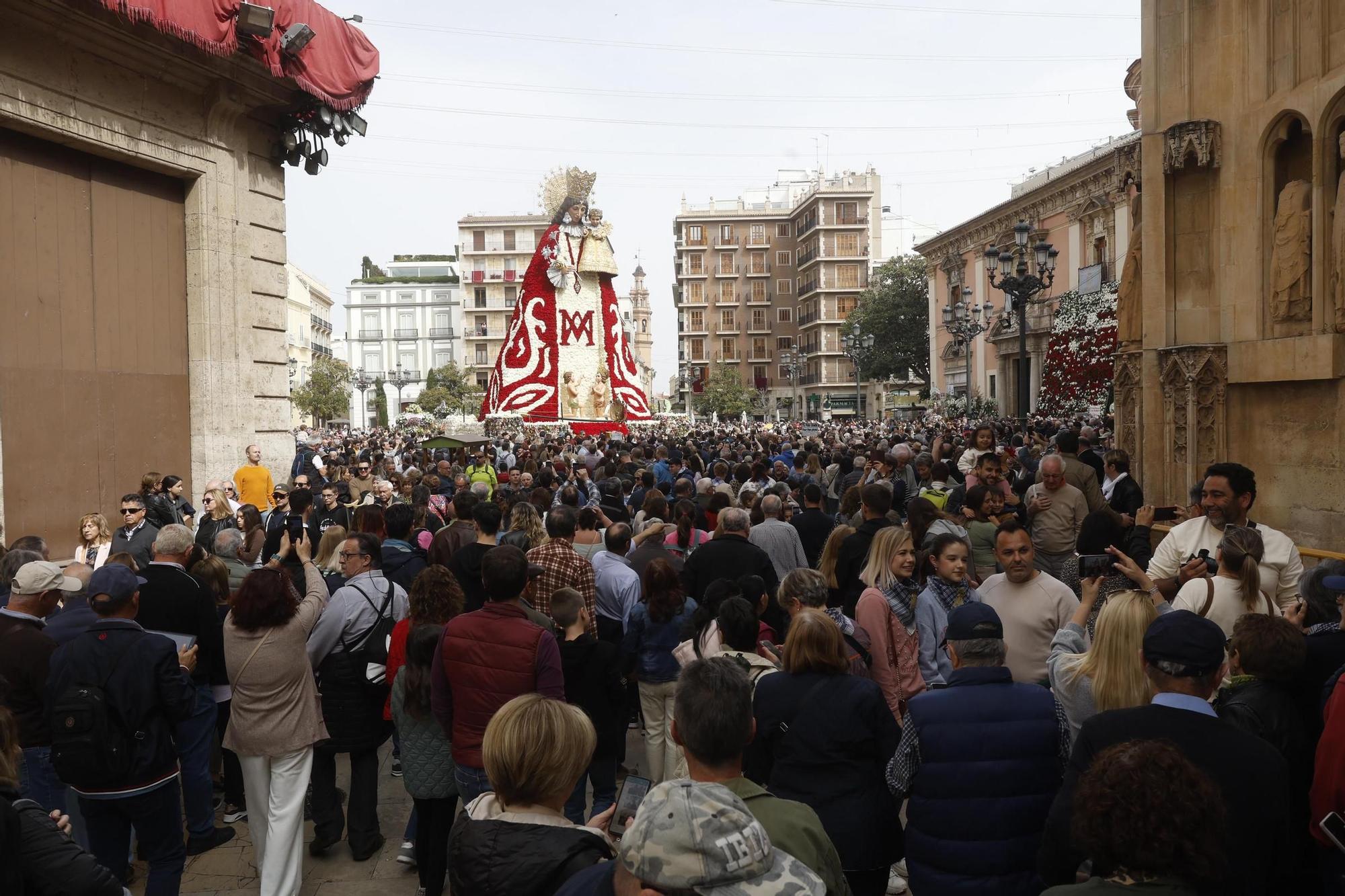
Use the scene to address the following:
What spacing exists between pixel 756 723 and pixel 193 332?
878 cm

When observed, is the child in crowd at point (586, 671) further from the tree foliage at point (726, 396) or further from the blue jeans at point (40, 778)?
the tree foliage at point (726, 396)

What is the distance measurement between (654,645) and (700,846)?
3.52 meters

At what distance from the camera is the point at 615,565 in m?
5.95

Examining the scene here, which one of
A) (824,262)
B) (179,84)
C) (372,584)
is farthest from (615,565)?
(824,262)

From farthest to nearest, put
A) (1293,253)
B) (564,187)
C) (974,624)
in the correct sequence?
(564,187) → (1293,253) → (974,624)

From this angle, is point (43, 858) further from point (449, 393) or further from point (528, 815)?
point (449, 393)

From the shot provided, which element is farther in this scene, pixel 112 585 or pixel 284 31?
pixel 284 31

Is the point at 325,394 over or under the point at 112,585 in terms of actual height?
over

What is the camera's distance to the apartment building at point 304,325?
67.3 m

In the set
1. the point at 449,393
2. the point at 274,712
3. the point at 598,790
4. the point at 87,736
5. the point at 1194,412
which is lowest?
the point at 598,790

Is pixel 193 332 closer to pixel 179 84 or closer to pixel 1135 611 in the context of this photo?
pixel 179 84

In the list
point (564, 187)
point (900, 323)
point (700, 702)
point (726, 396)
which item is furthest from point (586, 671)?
point (726, 396)

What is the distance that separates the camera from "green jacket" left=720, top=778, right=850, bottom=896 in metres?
2.46

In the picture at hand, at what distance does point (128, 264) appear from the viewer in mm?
9688
